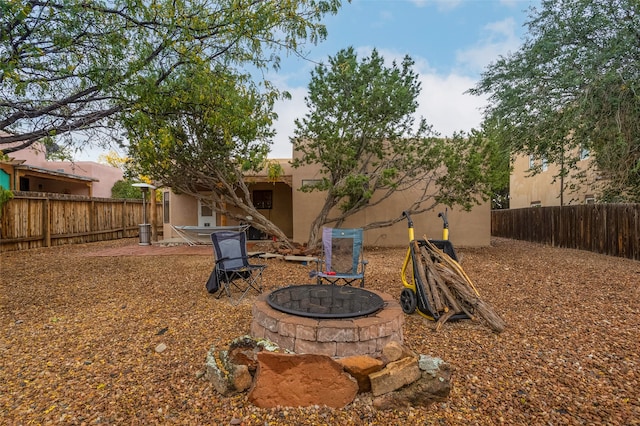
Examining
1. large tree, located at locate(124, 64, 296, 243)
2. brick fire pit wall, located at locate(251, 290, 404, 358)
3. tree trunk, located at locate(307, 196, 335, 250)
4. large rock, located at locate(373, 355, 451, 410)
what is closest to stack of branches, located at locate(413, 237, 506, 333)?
brick fire pit wall, located at locate(251, 290, 404, 358)

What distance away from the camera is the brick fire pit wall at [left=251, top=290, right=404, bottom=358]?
2502 millimetres

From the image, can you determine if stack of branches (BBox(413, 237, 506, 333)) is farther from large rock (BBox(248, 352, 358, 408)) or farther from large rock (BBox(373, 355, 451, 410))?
large rock (BBox(248, 352, 358, 408))

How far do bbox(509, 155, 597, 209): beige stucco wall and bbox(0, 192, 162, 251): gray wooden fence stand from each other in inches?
618

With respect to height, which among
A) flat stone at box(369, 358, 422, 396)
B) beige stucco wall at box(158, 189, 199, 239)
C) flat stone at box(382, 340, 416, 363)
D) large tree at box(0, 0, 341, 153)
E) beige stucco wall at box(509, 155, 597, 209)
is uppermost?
large tree at box(0, 0, 341, 153)

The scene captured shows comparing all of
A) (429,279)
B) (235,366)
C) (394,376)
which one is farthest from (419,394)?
(429,279)

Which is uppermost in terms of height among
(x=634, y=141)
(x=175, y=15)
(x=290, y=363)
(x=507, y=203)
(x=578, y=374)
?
(x=175, y=15)

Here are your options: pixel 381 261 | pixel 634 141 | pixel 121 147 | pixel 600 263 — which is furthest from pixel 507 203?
pixel 121 147

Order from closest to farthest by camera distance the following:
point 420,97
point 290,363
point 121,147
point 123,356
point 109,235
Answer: point 290,363 → point 123,356 → point 121,147 → point 420,97 → point 109,235

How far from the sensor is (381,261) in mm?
7887

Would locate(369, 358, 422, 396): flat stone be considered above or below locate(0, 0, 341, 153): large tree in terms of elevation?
below

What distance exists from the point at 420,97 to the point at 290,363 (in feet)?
24.9

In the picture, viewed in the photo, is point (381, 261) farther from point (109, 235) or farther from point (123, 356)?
point (109, 235)

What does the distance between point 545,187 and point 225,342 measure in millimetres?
16805

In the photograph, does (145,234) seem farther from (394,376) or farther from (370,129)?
(394,376)
